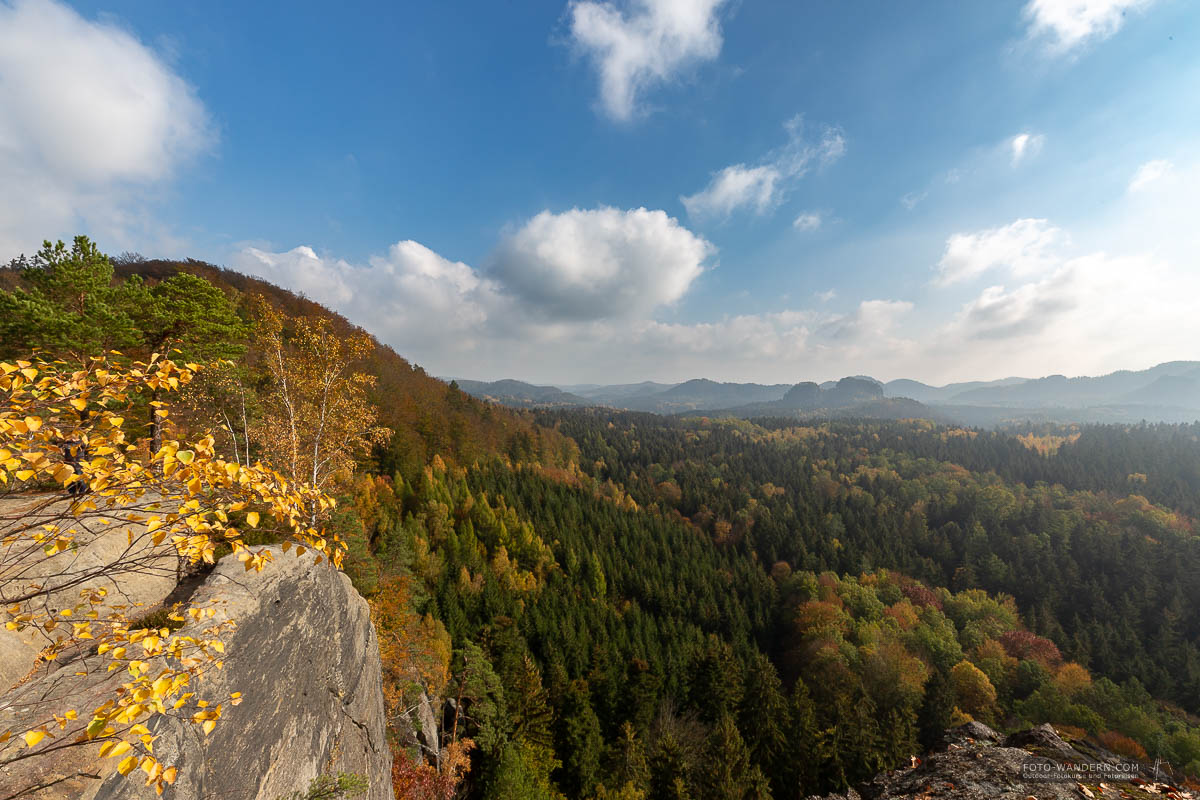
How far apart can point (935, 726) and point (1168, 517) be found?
92767 mm

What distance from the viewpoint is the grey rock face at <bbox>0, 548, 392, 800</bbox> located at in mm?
5773

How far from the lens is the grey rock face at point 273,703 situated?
18.9 ft

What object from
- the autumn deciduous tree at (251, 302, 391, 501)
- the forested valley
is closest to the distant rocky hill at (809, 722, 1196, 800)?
the forested valley

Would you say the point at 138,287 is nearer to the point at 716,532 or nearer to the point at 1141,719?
the point at 1141,719

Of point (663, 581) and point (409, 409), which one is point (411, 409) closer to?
point (409, 409)

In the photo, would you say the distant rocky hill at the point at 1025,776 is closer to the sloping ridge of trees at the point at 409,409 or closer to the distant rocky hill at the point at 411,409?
the sloping ridge of trees at the point at 409,409

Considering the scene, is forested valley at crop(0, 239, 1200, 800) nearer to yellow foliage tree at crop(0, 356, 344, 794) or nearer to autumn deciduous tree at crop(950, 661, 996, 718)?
autumn deciduous tree at crop(950, 661, 996, 718)

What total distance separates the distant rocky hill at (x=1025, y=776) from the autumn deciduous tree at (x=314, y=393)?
21.5 meters

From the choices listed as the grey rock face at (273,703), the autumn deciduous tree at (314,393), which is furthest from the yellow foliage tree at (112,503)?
the autumn deciduous tree at (314,393)

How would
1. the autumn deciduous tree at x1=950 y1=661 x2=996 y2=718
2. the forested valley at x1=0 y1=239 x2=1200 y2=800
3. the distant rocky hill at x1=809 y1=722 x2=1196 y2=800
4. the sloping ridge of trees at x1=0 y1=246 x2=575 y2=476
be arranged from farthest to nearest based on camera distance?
1. the sloping ridge of trees at x1=0 y1=246 x2=575 y2=476
2. the autumn deciduous tree at x1=950 y1=661 x2=996 y2=718
3. the forested valley at x1=0 y1=239 x2=1200 y2=800
4. the distant rocky hill at x1=809 y1=722 x2=1196 y2=800

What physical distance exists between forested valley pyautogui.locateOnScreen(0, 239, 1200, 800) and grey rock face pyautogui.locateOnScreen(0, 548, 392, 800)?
218 centimetres

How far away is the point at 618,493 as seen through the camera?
9188 cm

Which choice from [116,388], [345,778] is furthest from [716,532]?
[116,388]

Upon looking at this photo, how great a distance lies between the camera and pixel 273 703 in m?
8.55
